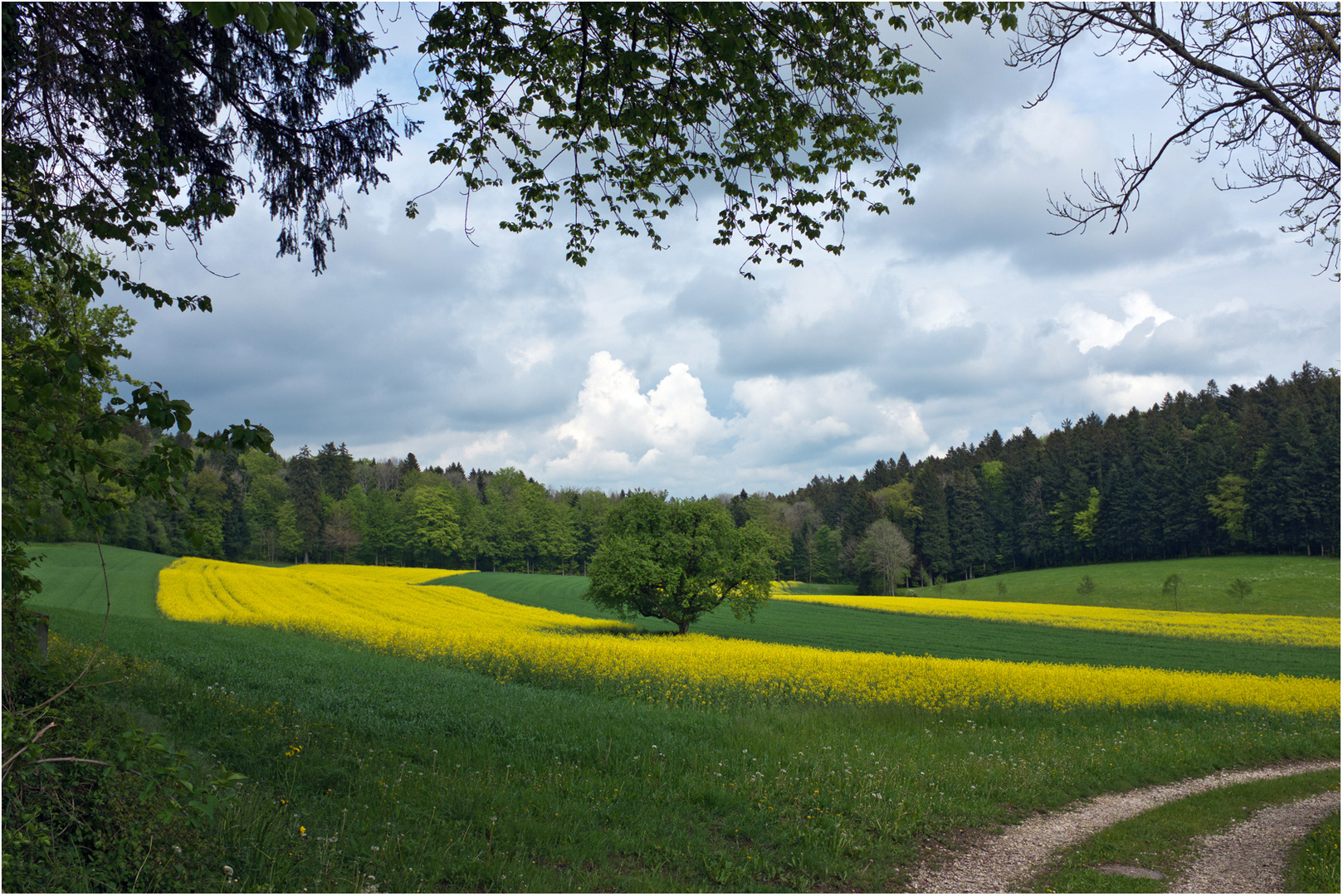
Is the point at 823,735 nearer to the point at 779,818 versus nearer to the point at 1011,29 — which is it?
the point at 779,818

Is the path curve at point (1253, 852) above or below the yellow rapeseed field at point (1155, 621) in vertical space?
above

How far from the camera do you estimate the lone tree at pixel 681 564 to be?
2659cm

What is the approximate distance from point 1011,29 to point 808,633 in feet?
103

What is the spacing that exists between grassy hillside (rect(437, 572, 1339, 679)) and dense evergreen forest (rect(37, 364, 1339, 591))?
34.6m

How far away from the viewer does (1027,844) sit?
21.6 ft

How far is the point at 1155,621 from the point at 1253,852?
41.5m

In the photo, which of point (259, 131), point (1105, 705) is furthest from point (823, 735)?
point (259, 131)

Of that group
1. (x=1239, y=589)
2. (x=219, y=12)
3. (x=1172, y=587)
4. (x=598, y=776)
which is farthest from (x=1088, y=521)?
(x=219, y=12)

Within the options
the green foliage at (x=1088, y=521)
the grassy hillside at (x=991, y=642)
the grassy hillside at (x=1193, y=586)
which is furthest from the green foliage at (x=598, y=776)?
the green foliage at (x=1088, y=521)

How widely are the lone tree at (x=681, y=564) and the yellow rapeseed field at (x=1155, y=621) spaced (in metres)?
22.7

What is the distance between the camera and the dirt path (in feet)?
18.7

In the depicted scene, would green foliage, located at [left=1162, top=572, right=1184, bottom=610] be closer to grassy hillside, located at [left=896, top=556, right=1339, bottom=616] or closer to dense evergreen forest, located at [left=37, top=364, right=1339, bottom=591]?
grassy hillside, located at [left=896, top=556, right=1339, bottom=616]

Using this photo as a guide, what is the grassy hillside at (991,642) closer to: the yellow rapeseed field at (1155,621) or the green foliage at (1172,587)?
the yellow rapeseed field at (1155,621)

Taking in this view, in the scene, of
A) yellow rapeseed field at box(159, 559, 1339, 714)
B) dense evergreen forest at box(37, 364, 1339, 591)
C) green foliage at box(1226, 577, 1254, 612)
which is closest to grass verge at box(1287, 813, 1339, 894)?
yellow rapeseed field at box(159, 559, 1339, 714)
